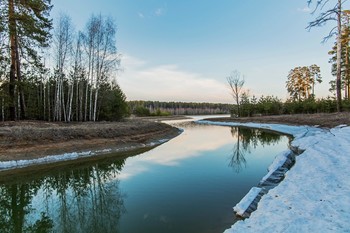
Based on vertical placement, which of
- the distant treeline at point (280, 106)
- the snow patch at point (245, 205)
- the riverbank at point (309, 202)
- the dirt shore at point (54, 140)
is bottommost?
the snow patch at point (245, 205)

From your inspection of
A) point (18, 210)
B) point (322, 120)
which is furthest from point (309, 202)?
point (322, 120)

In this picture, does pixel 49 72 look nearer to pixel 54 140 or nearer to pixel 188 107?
pixel 54 140

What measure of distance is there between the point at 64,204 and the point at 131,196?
1.74 metres

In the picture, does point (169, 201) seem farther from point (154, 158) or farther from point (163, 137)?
point (163, 137)

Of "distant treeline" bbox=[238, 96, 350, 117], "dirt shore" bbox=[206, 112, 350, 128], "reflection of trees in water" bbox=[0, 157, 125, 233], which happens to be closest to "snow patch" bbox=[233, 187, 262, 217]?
"reflection of trees in water" bbox=[0, 157, 125, 233]

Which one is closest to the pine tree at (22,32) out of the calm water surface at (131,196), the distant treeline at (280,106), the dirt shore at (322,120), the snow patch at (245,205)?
the calm water surface at (131,196)

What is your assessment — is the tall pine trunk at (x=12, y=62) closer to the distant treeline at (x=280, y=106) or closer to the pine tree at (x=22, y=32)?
the pine tree at (x=22, y=32)

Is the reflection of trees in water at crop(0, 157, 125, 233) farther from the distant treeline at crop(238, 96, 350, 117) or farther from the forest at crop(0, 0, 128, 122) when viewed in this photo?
the distant treeline at crop(238, 96, 350, 117)

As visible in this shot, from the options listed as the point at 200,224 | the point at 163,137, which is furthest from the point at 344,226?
the point at 163,137

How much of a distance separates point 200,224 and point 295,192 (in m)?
2.11

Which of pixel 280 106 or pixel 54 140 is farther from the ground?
pixel 280 106

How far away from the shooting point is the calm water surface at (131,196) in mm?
4816

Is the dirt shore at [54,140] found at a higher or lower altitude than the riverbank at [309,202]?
higher

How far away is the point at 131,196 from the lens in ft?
21.6
